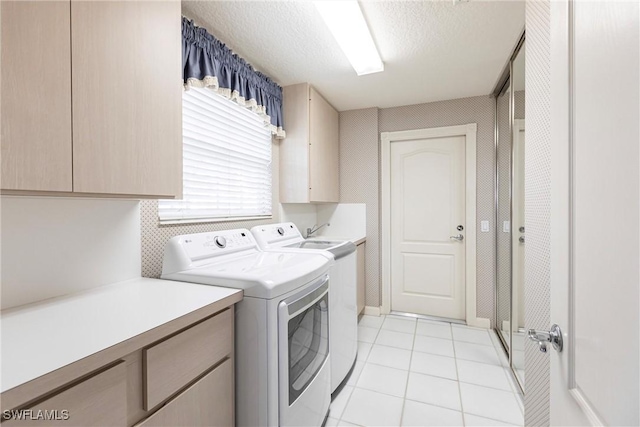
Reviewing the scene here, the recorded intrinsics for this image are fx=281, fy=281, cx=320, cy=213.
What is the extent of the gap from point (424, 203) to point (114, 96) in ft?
9.66

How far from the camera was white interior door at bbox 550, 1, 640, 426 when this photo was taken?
0.41 meters

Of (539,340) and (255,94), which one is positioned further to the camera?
(255,94)

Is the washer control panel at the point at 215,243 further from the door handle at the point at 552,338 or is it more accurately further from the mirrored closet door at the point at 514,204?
the mirrored closet door at the point at 514,204

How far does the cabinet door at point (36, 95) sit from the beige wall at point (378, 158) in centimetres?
278

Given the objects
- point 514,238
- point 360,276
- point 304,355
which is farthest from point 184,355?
point 360,276

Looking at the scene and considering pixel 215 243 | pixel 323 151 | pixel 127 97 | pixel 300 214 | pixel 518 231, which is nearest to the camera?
pixel 127 97

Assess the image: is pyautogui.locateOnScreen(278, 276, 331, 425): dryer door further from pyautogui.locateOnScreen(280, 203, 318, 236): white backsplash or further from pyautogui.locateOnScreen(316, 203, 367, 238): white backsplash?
pyautogui.locateOnScreen(316, 203, 367, 238): white backsplash

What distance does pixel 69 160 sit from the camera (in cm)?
83

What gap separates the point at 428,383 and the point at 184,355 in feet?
5.86

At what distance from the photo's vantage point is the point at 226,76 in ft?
6.23

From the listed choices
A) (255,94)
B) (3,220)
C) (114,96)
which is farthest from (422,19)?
(3,220)

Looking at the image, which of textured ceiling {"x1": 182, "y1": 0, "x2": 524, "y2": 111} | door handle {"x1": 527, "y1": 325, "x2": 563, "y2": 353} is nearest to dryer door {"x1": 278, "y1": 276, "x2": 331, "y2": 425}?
door handle {"x1": 527, "y1": 325, "x2": 563, "y2": 353}

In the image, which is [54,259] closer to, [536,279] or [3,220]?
[3,220]

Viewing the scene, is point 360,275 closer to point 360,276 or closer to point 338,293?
point 360,276
